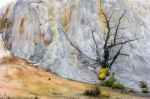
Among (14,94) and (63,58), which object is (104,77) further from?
(14,94)

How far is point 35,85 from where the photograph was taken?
18828 millimetres

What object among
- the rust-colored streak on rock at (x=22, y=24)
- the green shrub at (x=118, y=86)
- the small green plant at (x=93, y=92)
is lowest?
the green shrub at (x=118, y=86)

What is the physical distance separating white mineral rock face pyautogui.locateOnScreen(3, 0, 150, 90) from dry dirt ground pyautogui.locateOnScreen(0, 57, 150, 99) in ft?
2.74

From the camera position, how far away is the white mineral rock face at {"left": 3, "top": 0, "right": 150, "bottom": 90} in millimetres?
21172

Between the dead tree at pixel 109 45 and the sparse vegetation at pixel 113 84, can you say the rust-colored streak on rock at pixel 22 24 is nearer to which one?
the dead tree at pixel 109 45

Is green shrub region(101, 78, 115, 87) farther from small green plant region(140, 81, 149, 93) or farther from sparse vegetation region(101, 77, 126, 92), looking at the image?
small green plant region(140, 81, 149, 93)

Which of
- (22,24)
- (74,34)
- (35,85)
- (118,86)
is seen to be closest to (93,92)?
(118,86)

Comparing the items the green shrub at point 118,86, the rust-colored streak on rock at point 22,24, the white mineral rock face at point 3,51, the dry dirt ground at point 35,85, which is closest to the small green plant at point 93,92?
the dry dirt ground at point 35,85

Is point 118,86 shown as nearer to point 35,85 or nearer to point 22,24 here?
point 35,85

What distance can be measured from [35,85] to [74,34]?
4.09 metres

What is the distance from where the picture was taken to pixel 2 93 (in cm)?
1722

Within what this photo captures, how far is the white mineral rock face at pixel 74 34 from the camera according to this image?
69.5 ft

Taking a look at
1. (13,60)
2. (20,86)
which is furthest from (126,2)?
(20,86)

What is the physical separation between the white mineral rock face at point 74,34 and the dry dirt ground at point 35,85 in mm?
834
